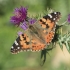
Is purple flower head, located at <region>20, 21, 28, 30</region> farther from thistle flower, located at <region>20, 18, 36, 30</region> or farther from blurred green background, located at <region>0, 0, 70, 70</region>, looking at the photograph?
blurred green background, located at <region>0, 0, 70, 70</region>

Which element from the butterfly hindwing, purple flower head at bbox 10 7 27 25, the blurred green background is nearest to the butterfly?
the butterfly hindwing

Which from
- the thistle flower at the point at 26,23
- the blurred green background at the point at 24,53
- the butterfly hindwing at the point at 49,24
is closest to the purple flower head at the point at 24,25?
the thistle flower at the point at 26,23

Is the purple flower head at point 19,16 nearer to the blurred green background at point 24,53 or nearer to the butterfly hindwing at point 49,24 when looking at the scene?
the butterfly hindwing at point 49,24

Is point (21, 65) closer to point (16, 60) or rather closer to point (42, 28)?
point (16, 60)

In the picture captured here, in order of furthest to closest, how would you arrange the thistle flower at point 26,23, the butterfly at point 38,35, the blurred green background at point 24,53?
the blurred green background at point 24,53
the thistle flower at point 26,23
the butterfly at point 38,35

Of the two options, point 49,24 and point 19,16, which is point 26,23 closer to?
point 19,16

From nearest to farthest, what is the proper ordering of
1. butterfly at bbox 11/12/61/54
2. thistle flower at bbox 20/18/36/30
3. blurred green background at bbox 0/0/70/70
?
butterfly at bbox 11/12/61/54 → thistle flower at bbox 20/18/36/30 → blurred green background at bbox 0/0/70/70

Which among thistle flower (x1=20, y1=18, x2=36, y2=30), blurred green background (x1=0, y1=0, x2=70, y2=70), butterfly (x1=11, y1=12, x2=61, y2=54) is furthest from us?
blurred green background (x1=0, y1=0, x2=70, y2=70)
